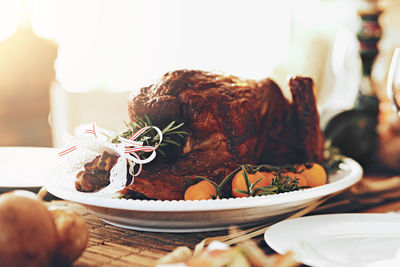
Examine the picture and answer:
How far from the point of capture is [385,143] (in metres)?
1.74

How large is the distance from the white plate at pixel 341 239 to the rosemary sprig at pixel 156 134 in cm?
29

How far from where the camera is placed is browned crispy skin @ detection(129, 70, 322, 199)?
36.3 inches

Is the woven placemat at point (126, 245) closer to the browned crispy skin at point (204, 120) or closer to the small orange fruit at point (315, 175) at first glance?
the browned crispy skin at point (204, 120)

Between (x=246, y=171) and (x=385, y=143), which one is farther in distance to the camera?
A: (x=385, y=143)

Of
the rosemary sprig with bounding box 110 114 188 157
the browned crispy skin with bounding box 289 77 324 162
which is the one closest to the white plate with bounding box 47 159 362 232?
the rosemary sprig with bounding box 110 114 188 157

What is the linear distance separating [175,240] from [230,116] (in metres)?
0.32

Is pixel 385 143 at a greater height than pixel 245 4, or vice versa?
pixel 245 4

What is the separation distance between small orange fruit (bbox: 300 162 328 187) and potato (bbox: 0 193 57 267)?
0.68 meters

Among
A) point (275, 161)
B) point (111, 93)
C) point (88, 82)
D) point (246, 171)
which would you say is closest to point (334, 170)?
point (275, 161)

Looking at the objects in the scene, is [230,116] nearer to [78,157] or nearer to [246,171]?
[246,171]

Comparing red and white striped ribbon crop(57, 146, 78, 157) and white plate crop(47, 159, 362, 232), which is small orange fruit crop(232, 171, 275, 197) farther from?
red and white striped ribbon crop(57, 146, 78, 157)

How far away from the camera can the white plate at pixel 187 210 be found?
2.56 ft

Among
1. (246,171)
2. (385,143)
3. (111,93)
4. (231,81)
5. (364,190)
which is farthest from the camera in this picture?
(111,93)

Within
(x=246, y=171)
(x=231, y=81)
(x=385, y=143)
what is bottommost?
(x=385, y=143)
